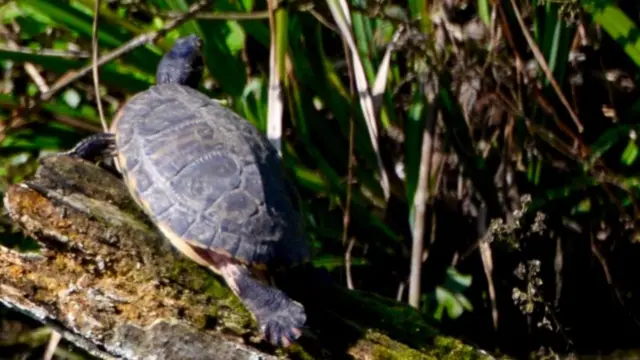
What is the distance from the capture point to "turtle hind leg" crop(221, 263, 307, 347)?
51.4 inches

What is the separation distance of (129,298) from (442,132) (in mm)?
952

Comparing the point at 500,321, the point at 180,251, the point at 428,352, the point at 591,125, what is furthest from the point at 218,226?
the point at 591,125

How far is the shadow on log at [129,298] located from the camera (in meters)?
1.31

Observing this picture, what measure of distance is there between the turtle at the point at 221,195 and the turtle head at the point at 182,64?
0.25 meters

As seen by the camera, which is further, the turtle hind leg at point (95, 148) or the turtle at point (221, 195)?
the turtle hind leg at point (95, 148)

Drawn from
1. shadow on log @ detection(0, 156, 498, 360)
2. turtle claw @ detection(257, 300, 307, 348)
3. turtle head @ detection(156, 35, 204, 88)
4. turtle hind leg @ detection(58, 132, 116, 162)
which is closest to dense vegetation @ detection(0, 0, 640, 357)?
turtle head @ detection(156, 35, 204, 88)

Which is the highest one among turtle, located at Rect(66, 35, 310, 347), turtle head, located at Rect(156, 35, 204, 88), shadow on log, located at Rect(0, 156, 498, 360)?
turtle head, located at Rect(156, 35, 204, 88)

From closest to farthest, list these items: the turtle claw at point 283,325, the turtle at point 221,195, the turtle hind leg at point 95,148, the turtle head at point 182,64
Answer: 1. the turtle claw at point 283,325
2. the turtle at point 221,195
3. the turtle hind leg at point 95,148
4. the turtle head at point 182,64

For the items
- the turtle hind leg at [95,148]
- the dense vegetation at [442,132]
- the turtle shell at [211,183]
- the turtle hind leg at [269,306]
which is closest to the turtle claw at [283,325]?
the turtle hind leg at [269,306]

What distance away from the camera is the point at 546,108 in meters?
2.00

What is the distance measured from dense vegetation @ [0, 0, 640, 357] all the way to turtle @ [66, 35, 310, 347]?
1.27 feet

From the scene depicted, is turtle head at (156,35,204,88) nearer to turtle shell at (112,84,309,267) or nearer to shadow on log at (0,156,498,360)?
turtle shell at (112,84,309,267)

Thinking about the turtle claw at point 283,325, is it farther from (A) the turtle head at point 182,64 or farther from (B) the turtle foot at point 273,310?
(A) the turtle head at point 182,64

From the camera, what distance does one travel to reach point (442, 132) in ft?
6.87
